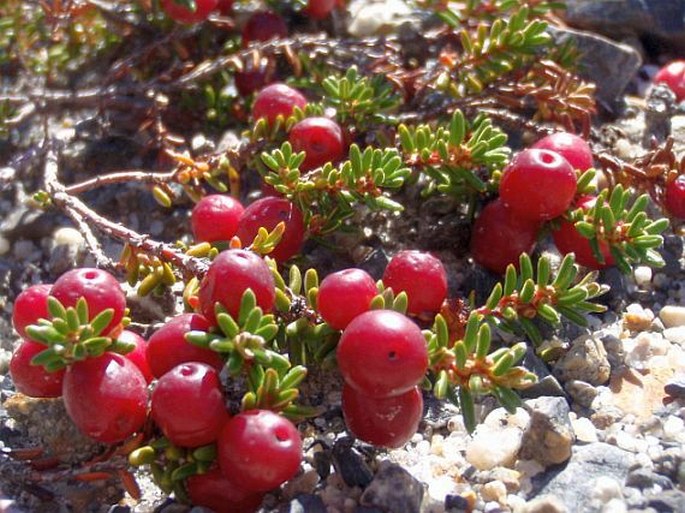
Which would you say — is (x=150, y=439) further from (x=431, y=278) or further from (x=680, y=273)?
(x=680, y=273)

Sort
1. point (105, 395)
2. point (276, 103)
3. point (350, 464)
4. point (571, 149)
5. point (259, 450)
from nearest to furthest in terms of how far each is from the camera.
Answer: point (259, 450), point (105, 395), point (350, 464), point (571, 149), point (276, 103)

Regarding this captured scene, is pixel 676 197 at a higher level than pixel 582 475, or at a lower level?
higher

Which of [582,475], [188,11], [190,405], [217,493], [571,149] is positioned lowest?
[582,475]

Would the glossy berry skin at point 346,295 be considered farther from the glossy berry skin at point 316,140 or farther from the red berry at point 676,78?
the red berry at point 676,78

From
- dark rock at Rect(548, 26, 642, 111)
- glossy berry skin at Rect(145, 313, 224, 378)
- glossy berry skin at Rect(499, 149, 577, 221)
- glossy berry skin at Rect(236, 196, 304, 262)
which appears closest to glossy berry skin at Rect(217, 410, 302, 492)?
glossy berry skin at Rect(145, 313, 224, 378)

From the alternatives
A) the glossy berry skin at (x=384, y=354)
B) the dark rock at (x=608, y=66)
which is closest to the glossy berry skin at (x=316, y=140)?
the glossy berry skin at (x=384, y=354)

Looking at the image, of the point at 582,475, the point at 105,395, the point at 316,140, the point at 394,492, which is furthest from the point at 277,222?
the point at 582,475

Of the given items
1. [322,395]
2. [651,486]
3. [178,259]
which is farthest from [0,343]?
[651,486]

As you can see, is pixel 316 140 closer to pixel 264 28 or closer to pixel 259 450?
pixel 264 28
